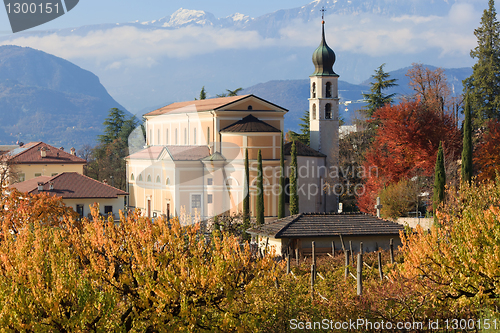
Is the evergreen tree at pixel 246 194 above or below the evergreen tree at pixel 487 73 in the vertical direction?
below

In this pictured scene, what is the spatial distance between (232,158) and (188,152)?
12.2 ft

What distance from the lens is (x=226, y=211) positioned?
1689 inches

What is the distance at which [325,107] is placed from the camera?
47.6 m

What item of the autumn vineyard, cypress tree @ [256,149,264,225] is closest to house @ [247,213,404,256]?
cypress tree @ [256,149,264,225]

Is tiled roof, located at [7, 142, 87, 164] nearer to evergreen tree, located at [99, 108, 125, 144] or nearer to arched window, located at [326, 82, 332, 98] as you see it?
evergreen tree, located at [99, 108, 125, 144]

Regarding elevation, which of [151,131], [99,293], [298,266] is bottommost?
[298,266]

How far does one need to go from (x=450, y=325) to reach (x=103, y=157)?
6176 centimetres

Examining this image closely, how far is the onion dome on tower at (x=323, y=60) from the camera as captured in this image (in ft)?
155

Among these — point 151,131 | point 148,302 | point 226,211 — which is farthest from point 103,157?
point 148,302

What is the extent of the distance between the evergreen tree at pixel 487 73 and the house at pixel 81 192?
26660 mm

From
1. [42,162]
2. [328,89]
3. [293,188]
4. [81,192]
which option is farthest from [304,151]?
[42,162]

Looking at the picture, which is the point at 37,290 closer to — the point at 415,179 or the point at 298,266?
the point at 298,266

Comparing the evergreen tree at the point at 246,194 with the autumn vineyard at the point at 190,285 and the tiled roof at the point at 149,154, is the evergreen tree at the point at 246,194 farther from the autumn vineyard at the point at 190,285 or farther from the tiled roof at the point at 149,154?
the autumn vineyard at the point at 190,285

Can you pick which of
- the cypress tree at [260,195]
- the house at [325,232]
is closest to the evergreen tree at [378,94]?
the cypress tree at [260,195]
